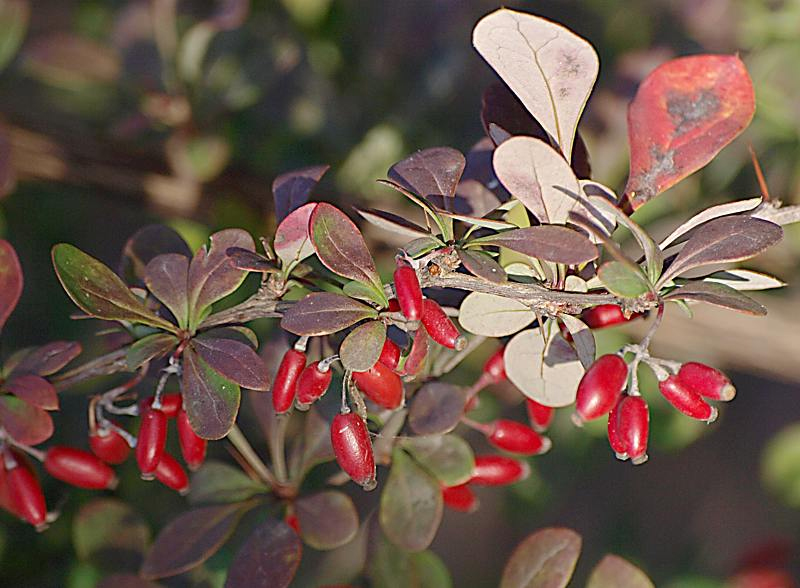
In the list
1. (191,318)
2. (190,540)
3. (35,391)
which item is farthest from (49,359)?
(190,540)

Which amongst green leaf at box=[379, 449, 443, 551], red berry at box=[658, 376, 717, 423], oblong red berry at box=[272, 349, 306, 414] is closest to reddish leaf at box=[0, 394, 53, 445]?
oblong red berry at box=[272, 349, 306, 414]

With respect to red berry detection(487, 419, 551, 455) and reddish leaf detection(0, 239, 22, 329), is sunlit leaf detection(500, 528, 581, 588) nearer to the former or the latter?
red berry detection(487, 419, 551, 455)

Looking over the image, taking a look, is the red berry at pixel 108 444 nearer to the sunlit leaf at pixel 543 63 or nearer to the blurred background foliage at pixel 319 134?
the blurred background foliage at pixel 319 134

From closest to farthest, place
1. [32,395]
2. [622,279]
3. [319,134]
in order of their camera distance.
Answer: [622,279] < [32,395] < [319,134]

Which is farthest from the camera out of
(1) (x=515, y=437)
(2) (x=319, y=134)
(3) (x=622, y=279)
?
(2) (x=319, y=134)

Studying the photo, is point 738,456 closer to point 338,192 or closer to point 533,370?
point 338,192

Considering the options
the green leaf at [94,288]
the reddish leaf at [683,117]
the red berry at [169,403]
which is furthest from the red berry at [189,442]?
the reddish leaf at [683,117]

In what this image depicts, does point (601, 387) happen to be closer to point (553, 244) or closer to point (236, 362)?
point (553, 244)
